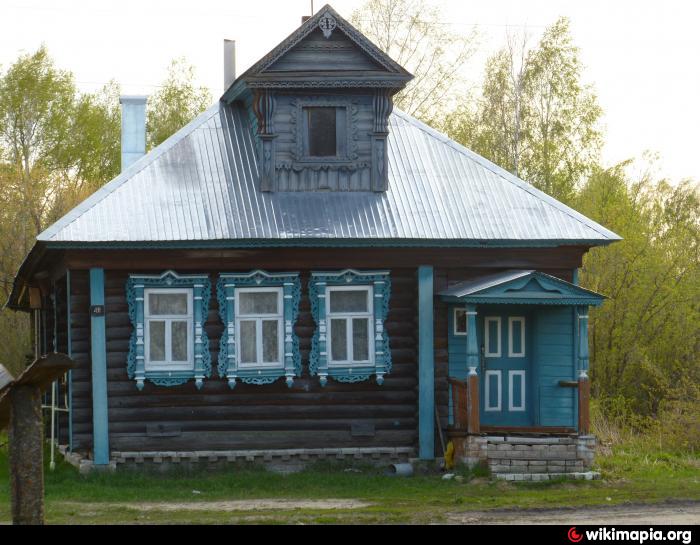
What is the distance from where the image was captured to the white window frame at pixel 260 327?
1803 cm

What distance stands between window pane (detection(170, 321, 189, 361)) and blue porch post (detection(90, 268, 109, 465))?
92 cm

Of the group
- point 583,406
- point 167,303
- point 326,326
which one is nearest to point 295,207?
point 326,326

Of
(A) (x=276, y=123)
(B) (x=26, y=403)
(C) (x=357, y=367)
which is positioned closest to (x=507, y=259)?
(C) (x=357, y=367)

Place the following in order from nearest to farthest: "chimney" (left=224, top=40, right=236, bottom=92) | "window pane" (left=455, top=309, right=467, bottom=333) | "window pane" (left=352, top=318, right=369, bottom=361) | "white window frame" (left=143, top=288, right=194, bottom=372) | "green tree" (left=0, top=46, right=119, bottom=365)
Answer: "white window frame" (left=143, top=288, right=194, bottom=372) → "window pane" (left=352, top=318, right=369, bottom=361) → "window pane" (left=455, top=309, right=467, bottom=333) → "chimney" (left=224, top=40, right=236, bottom=92) → "green tree" (left=0, top=46, right=119, bottom=365)

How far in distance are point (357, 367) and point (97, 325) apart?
361cm

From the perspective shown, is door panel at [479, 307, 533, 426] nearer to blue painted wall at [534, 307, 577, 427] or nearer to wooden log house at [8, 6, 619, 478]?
wooden log house at [8, 6, 619, 478]

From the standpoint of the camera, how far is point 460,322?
18.5 metres

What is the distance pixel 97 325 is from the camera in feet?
57.6

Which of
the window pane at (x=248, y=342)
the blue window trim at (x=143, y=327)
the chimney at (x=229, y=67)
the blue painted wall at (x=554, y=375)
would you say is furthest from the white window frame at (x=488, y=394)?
the chimney at (x=229, y=67)

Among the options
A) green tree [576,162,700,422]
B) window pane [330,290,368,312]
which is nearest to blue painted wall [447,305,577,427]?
window pane [330,290,368,312]

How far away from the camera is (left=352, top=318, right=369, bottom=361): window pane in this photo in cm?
1838

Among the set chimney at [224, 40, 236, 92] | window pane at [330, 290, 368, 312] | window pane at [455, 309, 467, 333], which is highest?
chimney at [224, 40, 236, 92]

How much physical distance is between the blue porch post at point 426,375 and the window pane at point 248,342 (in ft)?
7.55

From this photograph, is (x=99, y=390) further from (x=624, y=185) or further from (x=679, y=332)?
(x=624, y=185)
